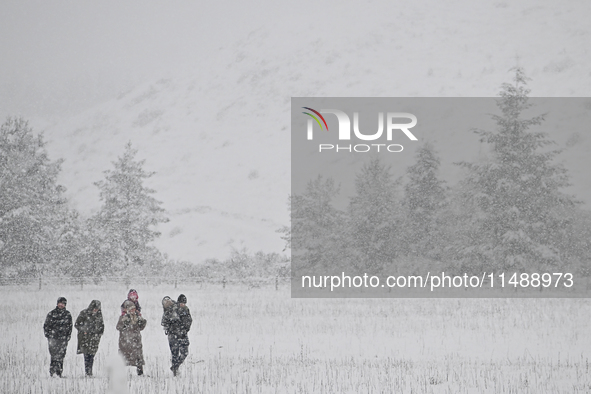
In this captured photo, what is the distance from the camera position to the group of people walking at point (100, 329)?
10906 mm

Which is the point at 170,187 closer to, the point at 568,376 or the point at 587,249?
the point at 587,249

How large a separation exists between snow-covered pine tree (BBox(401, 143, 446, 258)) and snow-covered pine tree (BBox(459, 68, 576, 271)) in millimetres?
3994

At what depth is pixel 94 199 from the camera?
103 m

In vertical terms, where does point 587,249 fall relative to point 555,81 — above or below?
below

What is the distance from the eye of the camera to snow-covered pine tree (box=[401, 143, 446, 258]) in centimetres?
3709

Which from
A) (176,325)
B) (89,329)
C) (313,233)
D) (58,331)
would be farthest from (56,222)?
(176,325)

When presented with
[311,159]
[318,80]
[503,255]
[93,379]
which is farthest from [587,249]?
[318,80]

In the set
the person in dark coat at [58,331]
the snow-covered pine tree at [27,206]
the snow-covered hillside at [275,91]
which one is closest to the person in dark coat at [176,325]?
the person in dark coat at [58,331]

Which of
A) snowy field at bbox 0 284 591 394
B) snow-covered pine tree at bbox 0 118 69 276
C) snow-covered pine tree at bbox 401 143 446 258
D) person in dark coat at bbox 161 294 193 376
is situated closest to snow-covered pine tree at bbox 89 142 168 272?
snow-covered pine tree at bbox 0 118 69 276

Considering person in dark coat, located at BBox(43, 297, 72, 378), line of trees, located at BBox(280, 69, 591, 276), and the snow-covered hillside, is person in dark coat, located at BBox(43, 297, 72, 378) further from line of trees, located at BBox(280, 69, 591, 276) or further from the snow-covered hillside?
the snow-covered hillside

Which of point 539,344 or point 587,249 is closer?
point 539,344

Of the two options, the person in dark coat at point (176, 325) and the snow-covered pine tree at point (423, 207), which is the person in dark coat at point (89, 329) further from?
the snow-covered pine tree at point (423, 207)

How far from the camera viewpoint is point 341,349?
1521 cm

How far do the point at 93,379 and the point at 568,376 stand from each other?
8.36 metres
